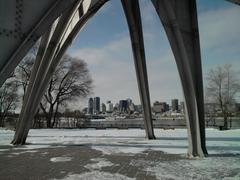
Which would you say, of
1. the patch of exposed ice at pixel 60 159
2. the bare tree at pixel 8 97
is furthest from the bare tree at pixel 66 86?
the patch of exposed ice at pixel 60 159

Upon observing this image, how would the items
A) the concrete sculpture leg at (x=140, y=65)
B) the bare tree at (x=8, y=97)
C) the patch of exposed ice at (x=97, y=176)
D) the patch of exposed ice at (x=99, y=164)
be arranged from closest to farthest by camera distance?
the patch of exposed ice at (x=97, y=176) → the patch of exposed ice at (x=99, y=164) → the concrete sculpture leg at (x=140, y=65) → the bare tree at (x=8, y=97)

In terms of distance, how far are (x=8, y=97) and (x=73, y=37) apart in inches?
1131

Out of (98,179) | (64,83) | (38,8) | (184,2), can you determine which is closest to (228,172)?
(98,179)

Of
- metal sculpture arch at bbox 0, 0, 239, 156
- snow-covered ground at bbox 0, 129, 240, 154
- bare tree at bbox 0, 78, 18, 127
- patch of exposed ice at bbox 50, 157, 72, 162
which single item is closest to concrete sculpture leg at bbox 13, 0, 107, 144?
metal sculpture arch at bbox 0, 0, 239, 156

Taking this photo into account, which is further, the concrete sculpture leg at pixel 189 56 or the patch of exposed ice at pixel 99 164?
the concrete sculpture leg at pixel 189 56

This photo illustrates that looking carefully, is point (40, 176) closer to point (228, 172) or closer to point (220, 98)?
point (228, 172)

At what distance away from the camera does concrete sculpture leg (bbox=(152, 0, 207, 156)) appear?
979 cm

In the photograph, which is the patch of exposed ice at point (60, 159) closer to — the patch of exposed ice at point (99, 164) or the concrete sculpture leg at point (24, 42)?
the patch of exposed ice at point (99, 164)

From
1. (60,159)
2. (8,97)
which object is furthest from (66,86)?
(60,159)

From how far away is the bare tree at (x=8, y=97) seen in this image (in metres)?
34.4

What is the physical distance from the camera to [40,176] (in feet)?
21.3

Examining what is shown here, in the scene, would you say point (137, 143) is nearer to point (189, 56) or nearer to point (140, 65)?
point (140, 65)

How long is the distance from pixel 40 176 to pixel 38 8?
455 centimetres

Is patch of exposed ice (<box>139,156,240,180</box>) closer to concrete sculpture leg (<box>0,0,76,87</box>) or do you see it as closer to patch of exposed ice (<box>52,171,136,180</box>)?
patch of exposed ice (<box>52,171,136,180</box>)
